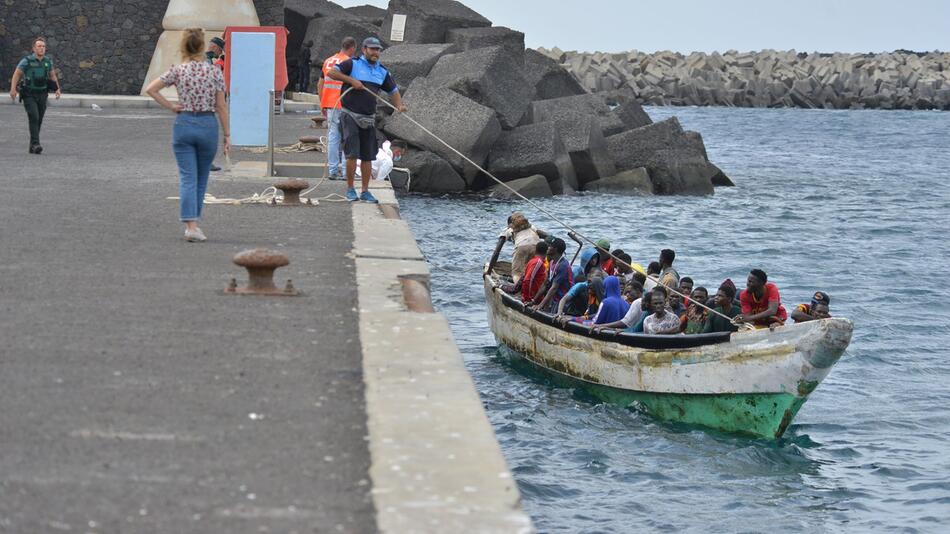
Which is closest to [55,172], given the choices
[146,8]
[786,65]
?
[146,8]

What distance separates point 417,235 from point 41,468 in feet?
77.1

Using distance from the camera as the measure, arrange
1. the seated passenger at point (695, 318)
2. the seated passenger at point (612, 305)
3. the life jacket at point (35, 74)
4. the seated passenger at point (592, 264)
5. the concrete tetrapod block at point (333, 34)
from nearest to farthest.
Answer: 1. the seated passenger at point (695, 318)
2. the seated passenger at point (612, 305)
3. the seated passenger at point (592, 264)
4. the life jacket at point (35, 74)
5. the concrete tetrapod block at point (333, 34)

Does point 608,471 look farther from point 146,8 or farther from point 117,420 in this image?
point 146,8

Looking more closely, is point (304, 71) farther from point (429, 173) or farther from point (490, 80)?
point (429, 173)

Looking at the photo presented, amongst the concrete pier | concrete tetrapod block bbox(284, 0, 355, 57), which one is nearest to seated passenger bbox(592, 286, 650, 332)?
the concrete pier

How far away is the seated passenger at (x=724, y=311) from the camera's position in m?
14.0

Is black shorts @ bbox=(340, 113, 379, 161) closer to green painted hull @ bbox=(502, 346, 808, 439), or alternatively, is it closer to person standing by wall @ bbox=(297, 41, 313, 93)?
green painted hull @ bbox=(502, 346, 808, 439)

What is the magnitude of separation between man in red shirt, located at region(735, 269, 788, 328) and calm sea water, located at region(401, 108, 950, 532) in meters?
1.14

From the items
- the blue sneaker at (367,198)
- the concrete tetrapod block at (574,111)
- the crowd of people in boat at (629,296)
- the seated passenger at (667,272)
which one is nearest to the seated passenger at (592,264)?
the crowd of people in boat at (629,296)

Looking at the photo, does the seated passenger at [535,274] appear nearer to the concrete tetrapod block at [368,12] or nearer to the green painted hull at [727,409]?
the green painted hull at [727,409]

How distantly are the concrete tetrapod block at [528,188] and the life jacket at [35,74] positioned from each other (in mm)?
14293

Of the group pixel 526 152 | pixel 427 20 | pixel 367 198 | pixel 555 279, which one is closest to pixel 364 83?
pixel 367 198

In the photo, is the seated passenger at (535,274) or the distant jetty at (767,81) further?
the distant jetty at (767,81)

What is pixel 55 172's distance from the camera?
16.7 metres
